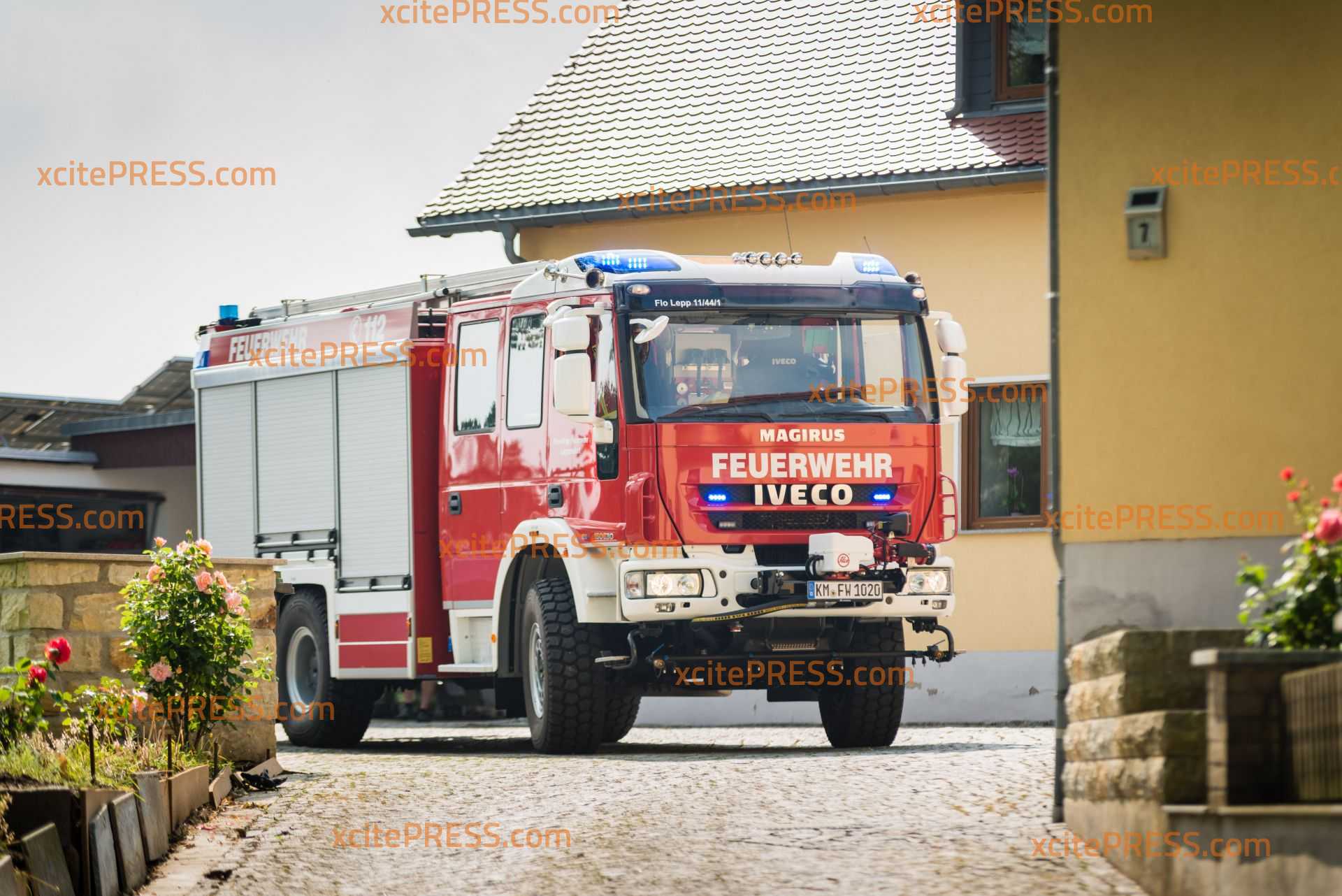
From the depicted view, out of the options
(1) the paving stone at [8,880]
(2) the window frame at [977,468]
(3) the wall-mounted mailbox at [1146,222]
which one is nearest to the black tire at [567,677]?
(3) the wall-mounted mailbox at [1146,222]

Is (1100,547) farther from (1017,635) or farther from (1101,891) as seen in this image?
(1017,635)

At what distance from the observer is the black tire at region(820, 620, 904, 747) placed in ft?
47.6

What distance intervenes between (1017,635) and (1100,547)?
34.9 feet

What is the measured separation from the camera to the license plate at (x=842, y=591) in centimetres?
1374

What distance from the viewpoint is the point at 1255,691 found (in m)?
7.32

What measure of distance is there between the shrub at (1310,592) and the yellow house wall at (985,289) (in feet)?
37.6

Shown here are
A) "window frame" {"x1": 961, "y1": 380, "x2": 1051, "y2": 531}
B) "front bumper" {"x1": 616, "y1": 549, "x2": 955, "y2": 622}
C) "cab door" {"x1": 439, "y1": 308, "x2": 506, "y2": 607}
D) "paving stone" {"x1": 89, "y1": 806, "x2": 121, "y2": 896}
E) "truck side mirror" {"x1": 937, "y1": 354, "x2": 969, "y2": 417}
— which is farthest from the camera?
"window frame" {"x1": 961, "y1": 380, "x2": 1051, "y2": 531}

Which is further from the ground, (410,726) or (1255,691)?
(1255,691)

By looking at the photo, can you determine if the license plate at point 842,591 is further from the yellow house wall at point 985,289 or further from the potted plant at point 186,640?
the yellow house wall at point 985,289

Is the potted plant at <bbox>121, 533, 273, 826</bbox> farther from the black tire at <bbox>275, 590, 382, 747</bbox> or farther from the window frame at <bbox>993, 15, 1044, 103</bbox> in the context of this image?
the window frame at <bbox>993, 15, 1044, 103</bbox>

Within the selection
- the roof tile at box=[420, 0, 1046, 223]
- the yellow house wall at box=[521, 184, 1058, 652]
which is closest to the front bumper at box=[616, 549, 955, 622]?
the yellow house wall at box=[521, 184, 1058, 652]

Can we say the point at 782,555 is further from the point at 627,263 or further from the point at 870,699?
the point at 627,263

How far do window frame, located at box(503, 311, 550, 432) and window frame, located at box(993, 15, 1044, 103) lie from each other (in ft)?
24.0

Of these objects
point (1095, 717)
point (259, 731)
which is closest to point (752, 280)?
point (259, 731)
